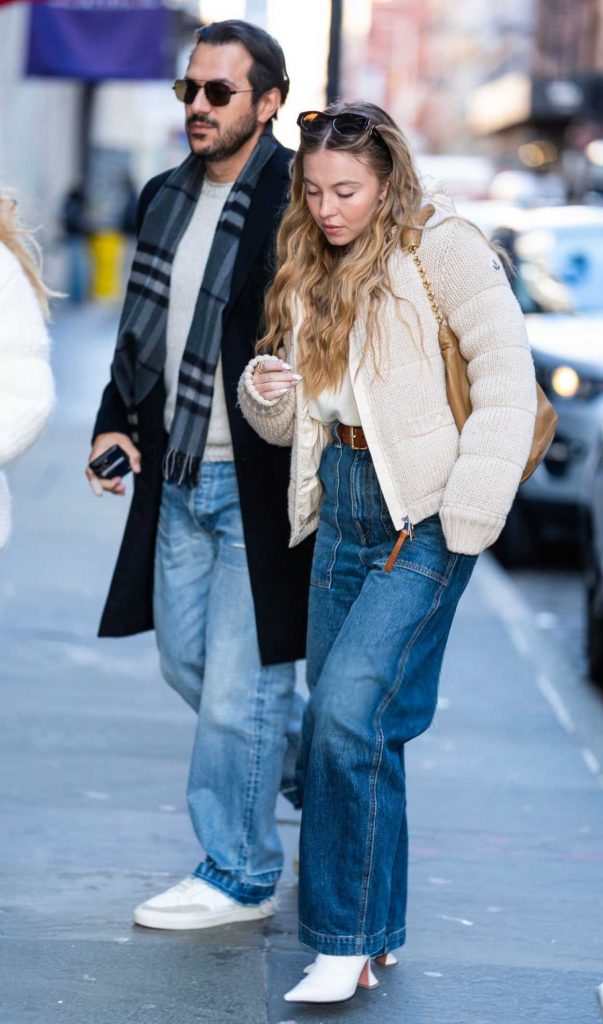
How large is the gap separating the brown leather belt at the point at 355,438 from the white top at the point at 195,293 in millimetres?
493

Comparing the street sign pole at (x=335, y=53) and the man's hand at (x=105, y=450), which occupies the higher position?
the street sign pole at (x=335, y=53)

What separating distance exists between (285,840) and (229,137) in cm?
204

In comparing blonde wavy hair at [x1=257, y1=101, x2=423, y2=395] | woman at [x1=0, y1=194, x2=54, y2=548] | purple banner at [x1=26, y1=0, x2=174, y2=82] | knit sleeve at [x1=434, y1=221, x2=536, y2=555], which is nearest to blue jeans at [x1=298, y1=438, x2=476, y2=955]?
knit sleeve at [x1=434, y1=221, x2=536, y2=555]

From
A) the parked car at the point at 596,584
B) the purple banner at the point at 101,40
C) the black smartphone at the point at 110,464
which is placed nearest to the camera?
the black smartphone at the point at 110,464

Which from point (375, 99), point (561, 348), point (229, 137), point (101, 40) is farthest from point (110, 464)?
point (375, 99)

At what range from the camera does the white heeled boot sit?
12.0 feet

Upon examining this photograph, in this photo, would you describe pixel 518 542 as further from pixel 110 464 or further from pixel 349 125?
pixel 349 125

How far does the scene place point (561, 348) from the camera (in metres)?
9.74

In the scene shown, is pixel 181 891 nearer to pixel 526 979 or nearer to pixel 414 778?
pixel 526 979

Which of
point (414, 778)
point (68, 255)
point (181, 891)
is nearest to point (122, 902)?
point (181, 891)

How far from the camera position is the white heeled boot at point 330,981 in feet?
12.0

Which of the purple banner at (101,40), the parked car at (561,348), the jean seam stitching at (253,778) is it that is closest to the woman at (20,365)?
the jean seam stitching at (253,778)

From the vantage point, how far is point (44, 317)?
3.77m

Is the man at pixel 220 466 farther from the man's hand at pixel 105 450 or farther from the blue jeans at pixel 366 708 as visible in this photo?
the blue jeans at pixel 366 708
